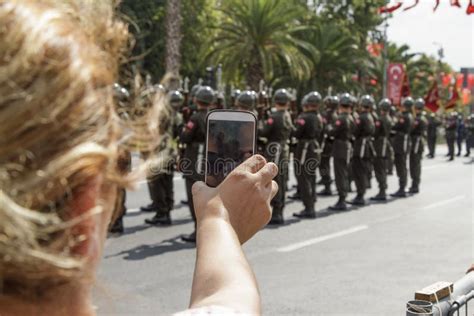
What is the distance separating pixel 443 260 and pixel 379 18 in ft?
88.3

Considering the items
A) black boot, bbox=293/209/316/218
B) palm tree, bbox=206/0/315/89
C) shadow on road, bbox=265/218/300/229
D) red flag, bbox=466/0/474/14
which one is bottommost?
shadow on road, bbox=265/218/300/229

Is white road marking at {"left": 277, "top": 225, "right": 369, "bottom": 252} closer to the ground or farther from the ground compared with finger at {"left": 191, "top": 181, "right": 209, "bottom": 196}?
closer to the ground

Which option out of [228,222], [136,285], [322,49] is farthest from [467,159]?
[228,222]

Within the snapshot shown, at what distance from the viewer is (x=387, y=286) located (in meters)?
5.98

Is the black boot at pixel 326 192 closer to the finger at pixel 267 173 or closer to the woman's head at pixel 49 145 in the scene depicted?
the finger at pixel 267 173

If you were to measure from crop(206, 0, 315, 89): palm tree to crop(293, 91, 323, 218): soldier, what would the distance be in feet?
41.0

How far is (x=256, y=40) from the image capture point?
23734 mm

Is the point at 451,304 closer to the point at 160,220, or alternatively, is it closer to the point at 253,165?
the point at 253,165

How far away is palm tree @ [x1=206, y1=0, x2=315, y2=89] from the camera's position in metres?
23.6

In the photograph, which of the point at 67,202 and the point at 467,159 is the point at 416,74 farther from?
the point at 67,202

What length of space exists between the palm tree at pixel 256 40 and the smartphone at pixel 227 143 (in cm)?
2136

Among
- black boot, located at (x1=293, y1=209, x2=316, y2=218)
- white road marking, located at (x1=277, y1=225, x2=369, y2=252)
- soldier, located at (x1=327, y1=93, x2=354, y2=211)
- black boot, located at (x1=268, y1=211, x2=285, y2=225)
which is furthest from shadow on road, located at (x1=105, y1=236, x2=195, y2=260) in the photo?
soldier, located at (x1=327, y1=93, x2=354, y2=211)

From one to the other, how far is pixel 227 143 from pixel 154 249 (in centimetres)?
593

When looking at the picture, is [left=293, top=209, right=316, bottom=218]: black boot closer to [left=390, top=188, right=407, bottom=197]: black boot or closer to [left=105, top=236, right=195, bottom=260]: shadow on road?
[left=105, top=236, right=195, bottom=260]: shadow on road
